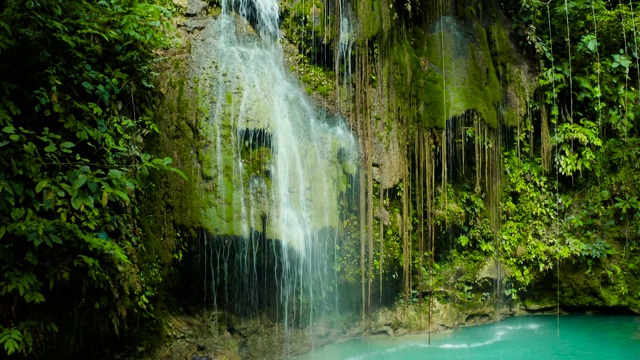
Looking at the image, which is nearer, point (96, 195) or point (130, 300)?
point (96, 195)

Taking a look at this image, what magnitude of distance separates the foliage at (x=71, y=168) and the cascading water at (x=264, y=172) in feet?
3.36

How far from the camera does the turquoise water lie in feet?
24.1

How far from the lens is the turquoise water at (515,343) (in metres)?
7.34

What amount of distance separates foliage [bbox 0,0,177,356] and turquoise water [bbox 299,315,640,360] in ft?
10.8

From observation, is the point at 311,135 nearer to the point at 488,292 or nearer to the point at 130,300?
the point at 130,300

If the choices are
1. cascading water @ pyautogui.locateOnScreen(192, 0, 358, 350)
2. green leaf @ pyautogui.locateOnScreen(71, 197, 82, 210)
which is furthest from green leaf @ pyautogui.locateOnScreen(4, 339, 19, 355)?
cascading water @ pyautogui.locateOnScreen(192, 0, 358, 350)

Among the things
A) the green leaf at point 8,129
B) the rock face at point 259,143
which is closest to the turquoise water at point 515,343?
the rock face at point 259,143

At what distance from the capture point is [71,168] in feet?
15.4

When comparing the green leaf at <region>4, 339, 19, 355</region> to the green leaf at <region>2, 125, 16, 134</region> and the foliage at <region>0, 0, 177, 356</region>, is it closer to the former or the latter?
the foliage at <region>0, 0, 177, 356</region>

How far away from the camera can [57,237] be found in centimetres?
426

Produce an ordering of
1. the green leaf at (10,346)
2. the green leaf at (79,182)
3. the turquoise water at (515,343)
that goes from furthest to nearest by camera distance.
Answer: the turquoise water at (515,343) → the green leaf at (79,182) → the green leaf at (10,346)

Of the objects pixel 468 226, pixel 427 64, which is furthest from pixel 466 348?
pixel 427 64

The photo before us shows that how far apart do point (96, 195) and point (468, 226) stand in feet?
20.9

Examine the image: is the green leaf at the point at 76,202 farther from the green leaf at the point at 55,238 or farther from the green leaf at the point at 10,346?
the green leaf at the point at 10,346
